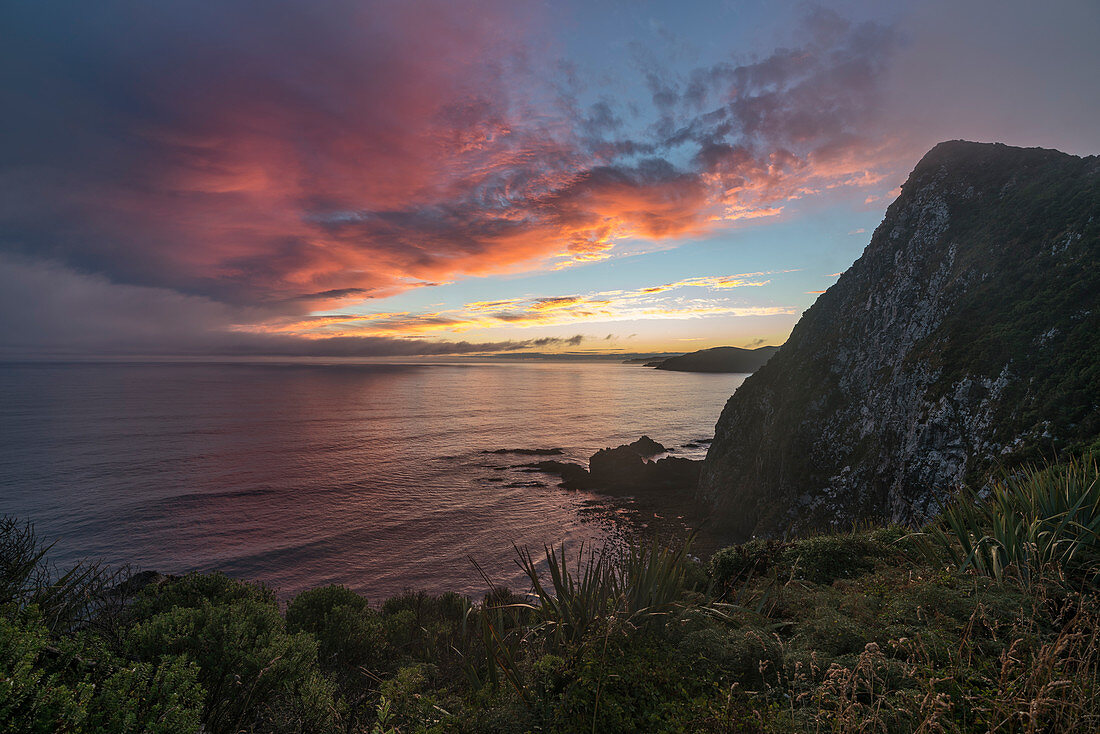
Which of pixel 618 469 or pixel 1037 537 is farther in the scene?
pixel 618 469

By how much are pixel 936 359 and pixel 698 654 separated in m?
21.5

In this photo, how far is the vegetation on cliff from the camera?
273 cm

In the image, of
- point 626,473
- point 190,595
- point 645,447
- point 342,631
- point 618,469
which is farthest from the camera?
point 645,447

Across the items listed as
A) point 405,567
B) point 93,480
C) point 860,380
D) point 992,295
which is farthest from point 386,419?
point 992,295

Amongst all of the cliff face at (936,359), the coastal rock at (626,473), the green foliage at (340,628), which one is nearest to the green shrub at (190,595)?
the green foliage at (340,628)

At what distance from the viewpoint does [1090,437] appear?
11.0m

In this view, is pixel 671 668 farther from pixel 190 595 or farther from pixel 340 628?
pixel 190 595

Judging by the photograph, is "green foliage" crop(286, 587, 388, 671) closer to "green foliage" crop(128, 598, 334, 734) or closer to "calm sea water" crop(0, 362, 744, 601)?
"green foliage" crop(128, 598, 334, 734)

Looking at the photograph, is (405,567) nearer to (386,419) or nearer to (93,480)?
(93,480)

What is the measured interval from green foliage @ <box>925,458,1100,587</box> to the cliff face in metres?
6.60

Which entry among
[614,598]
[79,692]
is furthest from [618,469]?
[79,692]

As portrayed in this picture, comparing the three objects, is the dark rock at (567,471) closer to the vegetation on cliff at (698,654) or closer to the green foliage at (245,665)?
the vegetation on cliff at (698,654)

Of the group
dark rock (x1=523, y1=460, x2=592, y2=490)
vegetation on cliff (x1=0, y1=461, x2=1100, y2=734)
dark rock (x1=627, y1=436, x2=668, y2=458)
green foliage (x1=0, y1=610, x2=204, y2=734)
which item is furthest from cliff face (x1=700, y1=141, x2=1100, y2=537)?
dark rock (x1=627, y1=436, x2=668, y2=458)

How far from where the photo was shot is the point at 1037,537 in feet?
16.0
